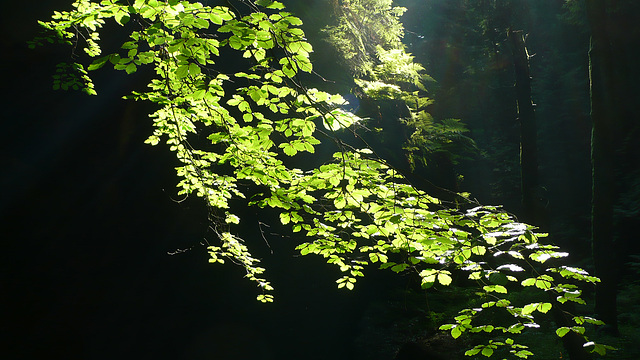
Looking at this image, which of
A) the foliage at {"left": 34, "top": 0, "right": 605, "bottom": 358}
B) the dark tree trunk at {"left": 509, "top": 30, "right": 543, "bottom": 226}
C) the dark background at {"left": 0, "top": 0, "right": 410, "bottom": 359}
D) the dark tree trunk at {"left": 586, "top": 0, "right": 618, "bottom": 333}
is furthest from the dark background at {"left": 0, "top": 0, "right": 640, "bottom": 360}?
the foliage at {"left": 34, "top": 0, "right": 605, "bottom": 358}

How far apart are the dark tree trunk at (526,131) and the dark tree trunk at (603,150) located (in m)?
1.07

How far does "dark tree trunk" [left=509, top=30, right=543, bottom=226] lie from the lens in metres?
7.34

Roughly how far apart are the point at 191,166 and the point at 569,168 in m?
20.0

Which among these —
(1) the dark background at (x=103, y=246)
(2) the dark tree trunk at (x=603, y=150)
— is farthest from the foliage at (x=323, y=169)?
(2) the dark tree trunk at (x=603, y=150)

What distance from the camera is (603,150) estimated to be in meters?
6.65

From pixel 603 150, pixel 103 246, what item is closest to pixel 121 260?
pixel 103 246

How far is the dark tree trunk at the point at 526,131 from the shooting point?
24.1ft

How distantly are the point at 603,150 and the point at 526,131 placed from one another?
144cm

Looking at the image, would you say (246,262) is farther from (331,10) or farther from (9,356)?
(331,10)

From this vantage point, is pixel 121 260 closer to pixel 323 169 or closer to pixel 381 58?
pixel 323 169

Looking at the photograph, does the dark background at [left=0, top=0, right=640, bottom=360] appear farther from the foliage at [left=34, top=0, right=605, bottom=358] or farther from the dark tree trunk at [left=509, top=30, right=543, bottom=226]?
the foliage at [left=34, top=0, right=605, bottom=358]

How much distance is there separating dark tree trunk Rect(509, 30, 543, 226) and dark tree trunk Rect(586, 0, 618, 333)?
1.07 metres

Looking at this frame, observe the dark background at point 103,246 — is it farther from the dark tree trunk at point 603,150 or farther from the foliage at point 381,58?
the dark tree trunk at point 603,150

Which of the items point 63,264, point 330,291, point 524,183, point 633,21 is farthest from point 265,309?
point 633,21
